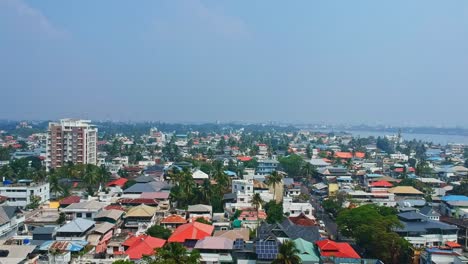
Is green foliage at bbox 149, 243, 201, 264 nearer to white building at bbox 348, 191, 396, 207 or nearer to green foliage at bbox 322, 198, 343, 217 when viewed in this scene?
green foliage at bbox 322, 198, 343, 217

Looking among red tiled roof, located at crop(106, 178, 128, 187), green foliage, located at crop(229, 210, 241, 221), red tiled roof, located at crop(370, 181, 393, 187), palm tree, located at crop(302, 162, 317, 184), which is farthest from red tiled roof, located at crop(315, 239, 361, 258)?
palm tree, located at crop(302, 162, 317, 184)

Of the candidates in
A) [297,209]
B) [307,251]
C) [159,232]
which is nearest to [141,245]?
[159,232]

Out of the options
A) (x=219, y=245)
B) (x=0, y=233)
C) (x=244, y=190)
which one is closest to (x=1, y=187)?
(x=0, y=233)

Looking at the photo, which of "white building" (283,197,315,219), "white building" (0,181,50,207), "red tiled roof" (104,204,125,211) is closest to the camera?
"red tiled roof" (104,204,125,211)

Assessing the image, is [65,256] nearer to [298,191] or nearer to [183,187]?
[183,187]

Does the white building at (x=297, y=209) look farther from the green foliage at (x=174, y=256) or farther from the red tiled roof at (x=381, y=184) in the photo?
the green foliage at (x=174, y=256)

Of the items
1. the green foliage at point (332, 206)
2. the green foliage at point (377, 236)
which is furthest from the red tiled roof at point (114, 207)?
the green foliage at point (332, 206)
